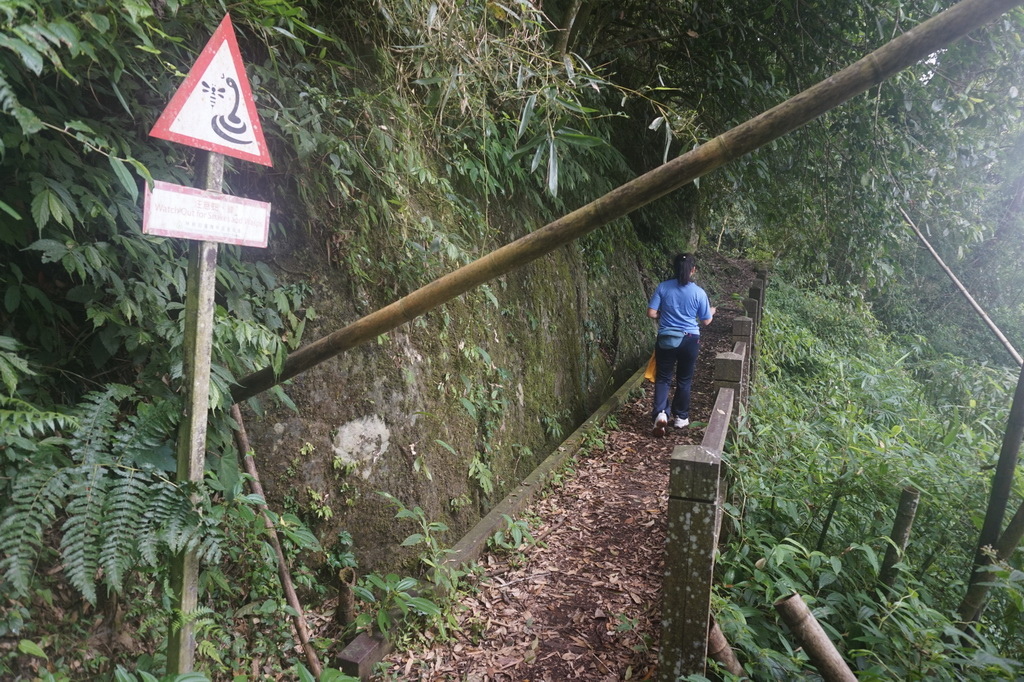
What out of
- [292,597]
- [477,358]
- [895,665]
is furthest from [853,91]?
[477,358]

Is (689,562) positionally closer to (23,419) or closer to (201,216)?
(201,216)

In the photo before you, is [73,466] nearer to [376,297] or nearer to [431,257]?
[376,297]

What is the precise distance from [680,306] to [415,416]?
142 inches

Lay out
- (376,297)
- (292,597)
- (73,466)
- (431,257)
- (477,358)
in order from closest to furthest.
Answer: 1. (73,466)
2. (292,597)
3. (376,297)
4. (431,257)
5. (477,358)

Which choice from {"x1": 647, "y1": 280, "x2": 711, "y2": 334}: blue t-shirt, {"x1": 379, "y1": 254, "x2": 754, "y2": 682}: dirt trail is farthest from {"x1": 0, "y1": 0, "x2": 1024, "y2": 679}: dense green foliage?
{"x1": 647, "y1": 280, "x2": 711, "y2": 334}: blue t-shirt

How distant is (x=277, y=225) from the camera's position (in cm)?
337

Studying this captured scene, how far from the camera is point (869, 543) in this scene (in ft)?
11.7

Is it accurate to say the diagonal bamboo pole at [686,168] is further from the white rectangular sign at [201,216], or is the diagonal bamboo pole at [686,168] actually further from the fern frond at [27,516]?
the fern frond at [27,516]

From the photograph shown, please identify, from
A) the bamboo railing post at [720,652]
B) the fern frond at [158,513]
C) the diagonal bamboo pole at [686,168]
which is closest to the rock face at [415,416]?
the diagonal bamboo pole at [686,168]

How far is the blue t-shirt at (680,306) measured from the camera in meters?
6.44

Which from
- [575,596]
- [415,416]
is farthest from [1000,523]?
[415,416]

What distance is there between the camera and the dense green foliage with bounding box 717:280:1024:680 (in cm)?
272

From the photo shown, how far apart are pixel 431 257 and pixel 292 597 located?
2.51 meters

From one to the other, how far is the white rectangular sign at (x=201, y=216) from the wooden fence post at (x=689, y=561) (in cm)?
212
